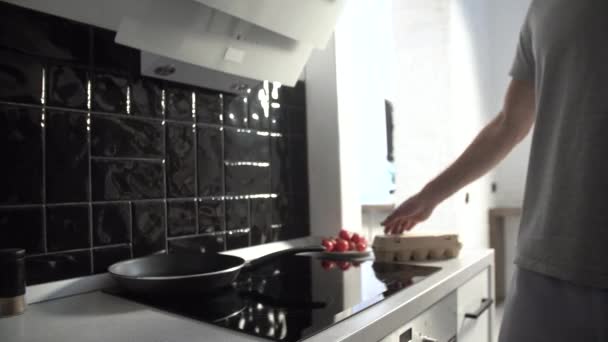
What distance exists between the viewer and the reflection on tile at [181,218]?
42.9 inches

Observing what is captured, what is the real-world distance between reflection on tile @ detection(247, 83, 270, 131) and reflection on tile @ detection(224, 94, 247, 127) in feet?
0.07

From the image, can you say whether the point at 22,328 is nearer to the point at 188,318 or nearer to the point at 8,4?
the point at 188,318

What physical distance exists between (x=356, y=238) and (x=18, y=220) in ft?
2.67

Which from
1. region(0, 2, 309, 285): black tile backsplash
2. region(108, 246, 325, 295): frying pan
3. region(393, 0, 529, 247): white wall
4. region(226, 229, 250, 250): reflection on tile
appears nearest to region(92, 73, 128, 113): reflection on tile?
region(0, 2, 309, 285): black tile backsplash

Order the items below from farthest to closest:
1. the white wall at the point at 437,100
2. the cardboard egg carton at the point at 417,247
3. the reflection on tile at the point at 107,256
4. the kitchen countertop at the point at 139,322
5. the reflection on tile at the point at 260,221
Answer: the white wall at the point at 437,100 < the reflection on tile at the point at 260,221 < the cardboard egg carton at the point at 417,247 < the reflection on tile at the point at 107,256 < the kitchen countertop at the point at 139,322

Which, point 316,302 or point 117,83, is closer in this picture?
point 316,302

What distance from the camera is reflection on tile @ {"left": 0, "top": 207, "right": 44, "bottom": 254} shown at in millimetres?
812

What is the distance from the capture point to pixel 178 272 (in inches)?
38.8

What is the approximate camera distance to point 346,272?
1053mm

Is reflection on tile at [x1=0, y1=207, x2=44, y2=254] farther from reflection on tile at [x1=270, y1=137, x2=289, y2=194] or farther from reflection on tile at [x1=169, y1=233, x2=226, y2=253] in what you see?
reflection on tile at [x1=270, y1=137, x2=289, y2=194]

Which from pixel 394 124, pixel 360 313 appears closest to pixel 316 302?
pixel 360 313

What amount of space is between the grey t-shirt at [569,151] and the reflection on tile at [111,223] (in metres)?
0.79

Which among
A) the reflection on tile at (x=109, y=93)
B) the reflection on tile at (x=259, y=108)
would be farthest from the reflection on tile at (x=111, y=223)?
the reflection on tile at (x=259, y=108)

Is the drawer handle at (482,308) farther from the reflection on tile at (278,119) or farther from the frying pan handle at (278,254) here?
the reflection on tile at (278,119)
